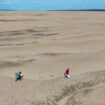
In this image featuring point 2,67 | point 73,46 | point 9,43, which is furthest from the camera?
point 9,43

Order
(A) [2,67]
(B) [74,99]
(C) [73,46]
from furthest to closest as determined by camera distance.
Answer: (C) [73,46]
(A) [2,67]
(B) [74,99]

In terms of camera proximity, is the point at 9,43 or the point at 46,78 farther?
the point at 9,43

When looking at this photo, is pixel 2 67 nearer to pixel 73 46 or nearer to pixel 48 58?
pixel 48 58

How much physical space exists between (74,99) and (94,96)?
52 cm

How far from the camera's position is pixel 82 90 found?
30.4 ft

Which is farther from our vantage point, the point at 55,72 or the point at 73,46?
the point at 73,46

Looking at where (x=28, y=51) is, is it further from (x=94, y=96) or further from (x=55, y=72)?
(x=94, y=96)

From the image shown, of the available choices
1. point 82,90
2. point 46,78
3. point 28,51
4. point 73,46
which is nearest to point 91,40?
point 73,46

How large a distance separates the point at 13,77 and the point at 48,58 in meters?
2.88

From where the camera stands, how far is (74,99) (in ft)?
28.7

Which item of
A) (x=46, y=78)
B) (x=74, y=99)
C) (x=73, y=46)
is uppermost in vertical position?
(x=73, y=46)

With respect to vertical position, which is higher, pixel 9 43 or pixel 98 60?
pixel 9 43

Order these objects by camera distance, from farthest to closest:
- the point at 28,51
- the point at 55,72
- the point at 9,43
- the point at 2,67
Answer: the point at 9,43 → the point at 28,51 → the point at 2,67 → the point at 55,72

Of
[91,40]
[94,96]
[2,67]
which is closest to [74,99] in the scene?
[94,96]
